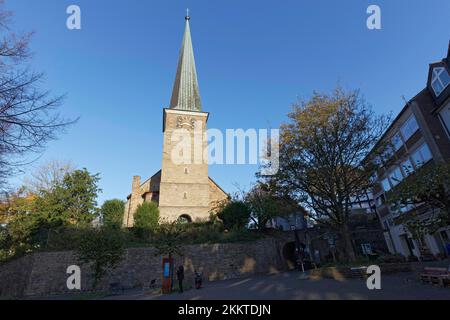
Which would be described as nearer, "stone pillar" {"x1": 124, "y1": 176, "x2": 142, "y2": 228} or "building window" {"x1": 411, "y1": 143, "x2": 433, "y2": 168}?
"building window" {"x1": 411, "y1": 143, "x2": 433, "y2": 168}

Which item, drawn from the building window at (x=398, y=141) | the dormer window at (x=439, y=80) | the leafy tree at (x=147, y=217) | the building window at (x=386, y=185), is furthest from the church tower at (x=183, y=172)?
the dormer window at (x=439, y=80)

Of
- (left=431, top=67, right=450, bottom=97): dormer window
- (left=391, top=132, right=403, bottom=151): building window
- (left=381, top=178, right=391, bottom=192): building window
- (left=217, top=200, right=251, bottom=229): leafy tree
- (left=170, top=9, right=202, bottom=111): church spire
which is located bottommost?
(left=217, top=200, right=251, bottom=229): leafy tree

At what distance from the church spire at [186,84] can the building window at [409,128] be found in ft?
84.2

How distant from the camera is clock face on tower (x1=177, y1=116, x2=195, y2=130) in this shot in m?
34.7

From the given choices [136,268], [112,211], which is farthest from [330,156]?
[112,211]

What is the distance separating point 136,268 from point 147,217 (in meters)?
6.48

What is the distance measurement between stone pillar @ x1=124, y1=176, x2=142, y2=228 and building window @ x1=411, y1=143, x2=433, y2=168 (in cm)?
3074

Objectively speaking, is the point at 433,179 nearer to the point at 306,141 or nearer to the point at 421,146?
the point at 306,141

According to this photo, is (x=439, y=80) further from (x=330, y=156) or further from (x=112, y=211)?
(x=112, y=211)

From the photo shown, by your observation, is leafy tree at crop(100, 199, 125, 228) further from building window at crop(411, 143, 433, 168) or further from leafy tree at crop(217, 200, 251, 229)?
building window at crop(411, 143, 433, 168)

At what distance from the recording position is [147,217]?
24922 mm

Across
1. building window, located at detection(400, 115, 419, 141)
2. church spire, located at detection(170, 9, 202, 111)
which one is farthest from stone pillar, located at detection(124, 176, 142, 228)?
building window, located at detection(400, 115, 419, 141)
